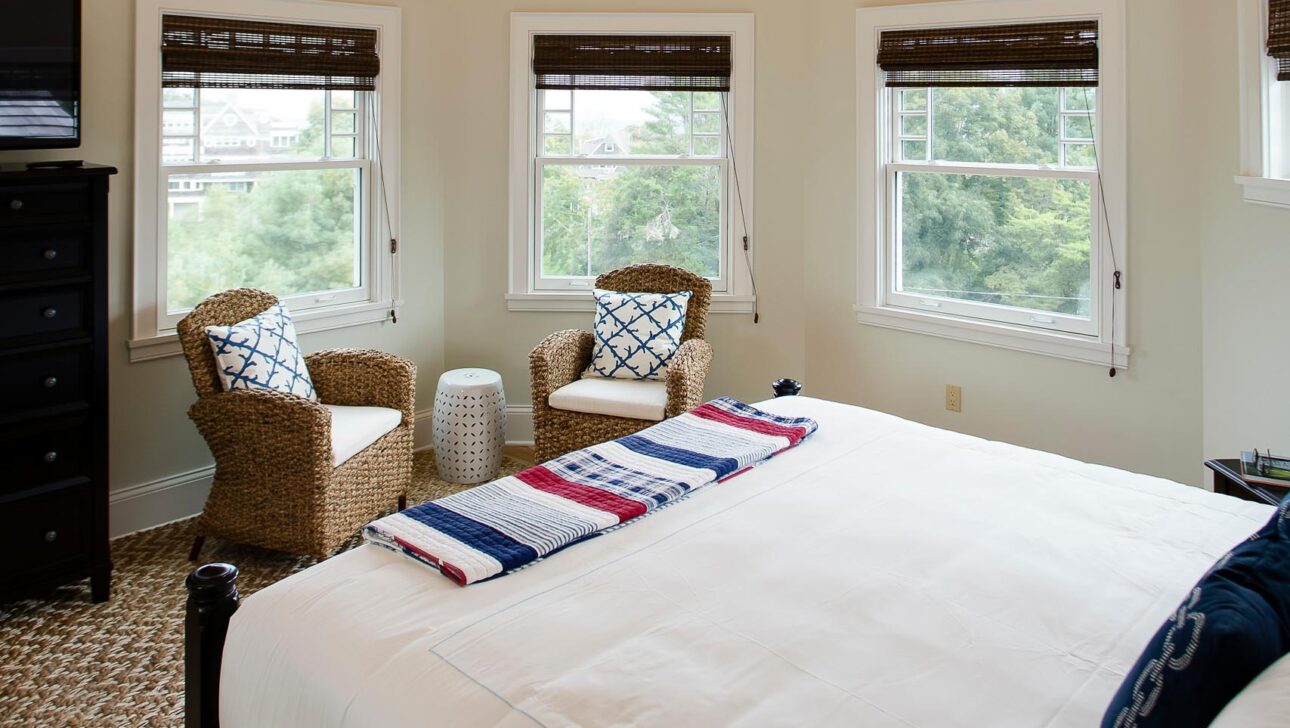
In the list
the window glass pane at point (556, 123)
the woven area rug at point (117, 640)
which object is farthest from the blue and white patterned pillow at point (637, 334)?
the woven area rug at point (117, 640)

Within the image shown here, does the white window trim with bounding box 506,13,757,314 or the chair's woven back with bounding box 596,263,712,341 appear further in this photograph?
the white window trim with bounding box 506,13,757,314

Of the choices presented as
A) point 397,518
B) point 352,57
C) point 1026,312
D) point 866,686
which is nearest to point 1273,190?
point 1026,312

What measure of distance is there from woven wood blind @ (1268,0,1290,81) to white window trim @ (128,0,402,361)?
11.0 feet

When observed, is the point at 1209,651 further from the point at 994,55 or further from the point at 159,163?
the point at 159,163

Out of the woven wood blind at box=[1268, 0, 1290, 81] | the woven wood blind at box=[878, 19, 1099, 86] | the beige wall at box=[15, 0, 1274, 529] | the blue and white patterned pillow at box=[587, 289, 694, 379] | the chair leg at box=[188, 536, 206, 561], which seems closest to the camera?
the woven wood blind at box=[1268, 0, 1290, 81]

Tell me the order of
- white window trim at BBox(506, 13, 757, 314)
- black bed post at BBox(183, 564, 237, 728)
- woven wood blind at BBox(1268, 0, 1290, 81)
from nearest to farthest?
black bed post at BBox(183, 564, 237, 728), woven wood blind at BBox(1268, 0, 1290, 81), white window trim at BBox(506, 13, 757, 314)

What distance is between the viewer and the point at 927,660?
1707 millimetres

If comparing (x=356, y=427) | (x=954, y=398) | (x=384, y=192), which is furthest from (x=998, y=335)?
(x=384, y=192)

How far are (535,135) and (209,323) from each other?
1.85 m

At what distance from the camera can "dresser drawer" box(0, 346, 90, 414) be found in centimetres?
323

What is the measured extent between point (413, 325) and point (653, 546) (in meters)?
3.15

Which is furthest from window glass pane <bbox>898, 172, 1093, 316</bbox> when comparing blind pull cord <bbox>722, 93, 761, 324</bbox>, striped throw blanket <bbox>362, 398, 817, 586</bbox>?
striped throw blanket <bbox>362, 398, 817, 586</bbox>

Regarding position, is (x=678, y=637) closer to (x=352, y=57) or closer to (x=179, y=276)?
(x=179, y=276)

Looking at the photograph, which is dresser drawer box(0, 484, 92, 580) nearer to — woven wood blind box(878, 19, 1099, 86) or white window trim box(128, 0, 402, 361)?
white window trim box(128, 0, 402, 361)
